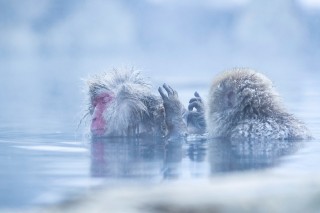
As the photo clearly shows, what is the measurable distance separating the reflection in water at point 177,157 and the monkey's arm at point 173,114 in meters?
0.18

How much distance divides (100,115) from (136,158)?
1114mm

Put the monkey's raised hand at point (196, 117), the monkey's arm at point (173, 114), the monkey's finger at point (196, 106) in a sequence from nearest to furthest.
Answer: the monkey's arm at point (173, 114), the monkey's raised hand at point (196, 117), the monkey's finger at point (196, 106)

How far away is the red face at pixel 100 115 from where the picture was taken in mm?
4969

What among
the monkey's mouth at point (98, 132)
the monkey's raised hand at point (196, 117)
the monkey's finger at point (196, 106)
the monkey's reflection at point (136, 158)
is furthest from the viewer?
the monkey's finger at point (196, 106)

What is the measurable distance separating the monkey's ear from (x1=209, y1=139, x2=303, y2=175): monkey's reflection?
22 cm

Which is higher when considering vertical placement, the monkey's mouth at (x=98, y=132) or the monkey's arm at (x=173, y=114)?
the monkey's arm at (x=173, y=114)

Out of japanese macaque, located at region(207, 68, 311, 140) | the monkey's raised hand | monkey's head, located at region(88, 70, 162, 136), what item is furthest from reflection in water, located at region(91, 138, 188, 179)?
the monkey's raised hand

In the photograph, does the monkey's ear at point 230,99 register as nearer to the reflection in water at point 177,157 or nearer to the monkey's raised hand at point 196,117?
the reflection in water at point 177,157

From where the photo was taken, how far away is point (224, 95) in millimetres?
4605

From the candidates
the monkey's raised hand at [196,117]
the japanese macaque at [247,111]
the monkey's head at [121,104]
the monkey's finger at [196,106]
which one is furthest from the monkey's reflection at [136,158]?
the monkey's finger at [196,106]

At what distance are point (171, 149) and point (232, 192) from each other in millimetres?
2015

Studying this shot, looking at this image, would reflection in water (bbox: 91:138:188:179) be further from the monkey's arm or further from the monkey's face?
the monkey's face

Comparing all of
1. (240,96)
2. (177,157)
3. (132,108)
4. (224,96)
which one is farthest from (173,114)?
(177,157)

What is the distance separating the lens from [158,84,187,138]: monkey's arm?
4855mm
